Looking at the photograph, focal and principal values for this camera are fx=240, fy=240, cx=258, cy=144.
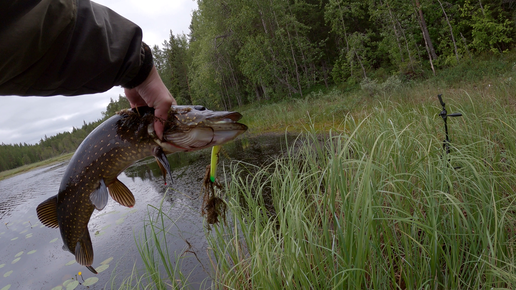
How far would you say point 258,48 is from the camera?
1834cm

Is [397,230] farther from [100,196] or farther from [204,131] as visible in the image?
[100,196]

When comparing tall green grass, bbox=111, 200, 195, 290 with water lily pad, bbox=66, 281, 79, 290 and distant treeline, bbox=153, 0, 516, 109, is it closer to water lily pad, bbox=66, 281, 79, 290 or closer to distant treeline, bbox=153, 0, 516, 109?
water lily pad, bbox=66, 281, 79, 290

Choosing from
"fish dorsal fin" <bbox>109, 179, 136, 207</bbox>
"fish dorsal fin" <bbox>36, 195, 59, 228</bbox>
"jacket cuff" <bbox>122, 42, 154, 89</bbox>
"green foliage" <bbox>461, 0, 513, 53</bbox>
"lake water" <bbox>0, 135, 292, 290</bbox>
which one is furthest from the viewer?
"green foliage" <bbox>461, 0, 513, 53</bbox>

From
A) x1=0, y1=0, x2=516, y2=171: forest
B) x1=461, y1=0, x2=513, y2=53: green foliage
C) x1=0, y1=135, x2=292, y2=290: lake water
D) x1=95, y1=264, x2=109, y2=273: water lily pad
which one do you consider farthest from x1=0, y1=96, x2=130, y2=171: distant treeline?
x1=461, y1=0, x2=513, y2=53: green foliage

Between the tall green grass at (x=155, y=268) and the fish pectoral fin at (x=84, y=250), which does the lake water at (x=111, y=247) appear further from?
the fish pectoral fin at (x=84, y=250)

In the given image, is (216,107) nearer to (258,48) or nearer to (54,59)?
(258,48)

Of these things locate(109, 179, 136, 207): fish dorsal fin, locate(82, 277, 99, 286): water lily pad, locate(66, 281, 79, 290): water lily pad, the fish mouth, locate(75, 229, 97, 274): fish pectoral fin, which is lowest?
locate(82, 277, 99, 286): water lily pad

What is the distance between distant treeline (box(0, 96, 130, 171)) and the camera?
42500 millimetres

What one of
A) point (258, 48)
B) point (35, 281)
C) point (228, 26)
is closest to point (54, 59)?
point (35, 281)

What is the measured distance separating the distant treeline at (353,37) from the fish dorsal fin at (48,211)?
1332cm

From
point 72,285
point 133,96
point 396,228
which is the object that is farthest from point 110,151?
point 72,285

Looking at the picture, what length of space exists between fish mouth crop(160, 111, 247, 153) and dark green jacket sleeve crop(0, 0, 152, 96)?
333 mm

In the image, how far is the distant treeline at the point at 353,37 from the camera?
1430 cm

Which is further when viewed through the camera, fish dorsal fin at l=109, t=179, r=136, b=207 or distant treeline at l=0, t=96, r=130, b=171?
distant treeline at l=0, t=96, r=130, b=171
